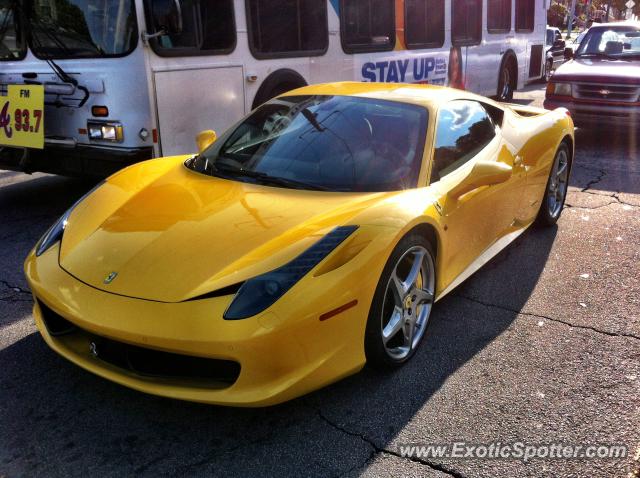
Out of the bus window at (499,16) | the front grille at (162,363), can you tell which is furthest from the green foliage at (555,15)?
the front grille at (162,363)

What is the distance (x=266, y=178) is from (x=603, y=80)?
6839 millimetres

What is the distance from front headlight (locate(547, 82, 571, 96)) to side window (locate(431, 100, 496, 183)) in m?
5.25

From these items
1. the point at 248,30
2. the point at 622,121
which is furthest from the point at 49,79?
the point at 622,121

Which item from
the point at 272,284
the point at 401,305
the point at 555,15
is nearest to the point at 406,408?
the point at 401,305

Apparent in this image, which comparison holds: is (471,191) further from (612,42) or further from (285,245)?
(612,42)

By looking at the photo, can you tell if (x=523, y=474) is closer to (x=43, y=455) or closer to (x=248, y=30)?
(x=43, y=455)

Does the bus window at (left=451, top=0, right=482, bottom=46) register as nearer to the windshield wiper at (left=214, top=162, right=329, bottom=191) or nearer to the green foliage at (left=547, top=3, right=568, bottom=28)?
the windshield wiper at (left=214, top=162, right=329, bottom=191)

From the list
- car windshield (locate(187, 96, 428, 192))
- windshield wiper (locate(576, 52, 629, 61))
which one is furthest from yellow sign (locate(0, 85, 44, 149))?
windshield wiper (locate(576, 52, 629, 61))

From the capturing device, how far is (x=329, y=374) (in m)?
2.59

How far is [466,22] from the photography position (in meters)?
9.93

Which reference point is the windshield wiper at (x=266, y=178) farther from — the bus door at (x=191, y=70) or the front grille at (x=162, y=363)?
the bus door at (x=191, y=70)

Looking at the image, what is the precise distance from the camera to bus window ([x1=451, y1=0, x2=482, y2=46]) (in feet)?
31.6

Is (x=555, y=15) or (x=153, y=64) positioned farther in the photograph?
(x=555, y=15)

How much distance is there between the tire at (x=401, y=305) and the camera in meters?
2.81
